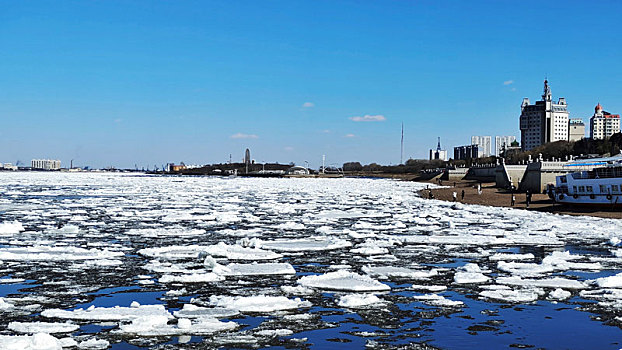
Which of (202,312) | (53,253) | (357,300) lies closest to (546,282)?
(357,300)

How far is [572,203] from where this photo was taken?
4216cm

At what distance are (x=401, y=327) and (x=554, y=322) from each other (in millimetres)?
2625

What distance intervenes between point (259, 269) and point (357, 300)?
4.18 m

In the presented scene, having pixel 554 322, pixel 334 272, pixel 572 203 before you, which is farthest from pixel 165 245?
pixel 572 203

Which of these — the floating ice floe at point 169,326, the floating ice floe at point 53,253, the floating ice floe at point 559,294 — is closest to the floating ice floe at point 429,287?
the floating ice floe at point 559,294

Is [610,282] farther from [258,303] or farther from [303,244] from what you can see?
[303,244]

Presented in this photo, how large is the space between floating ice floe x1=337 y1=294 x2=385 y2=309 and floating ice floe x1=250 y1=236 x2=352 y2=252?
280 inches

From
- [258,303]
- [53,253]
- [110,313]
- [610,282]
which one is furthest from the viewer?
[53,253]

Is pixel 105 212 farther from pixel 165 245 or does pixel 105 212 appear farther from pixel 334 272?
pixel 334 272

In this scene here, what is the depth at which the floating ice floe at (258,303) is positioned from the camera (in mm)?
10719

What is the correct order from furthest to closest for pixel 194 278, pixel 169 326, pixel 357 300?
pixel 194 278 < pixel 357 300 < pixel 169 326

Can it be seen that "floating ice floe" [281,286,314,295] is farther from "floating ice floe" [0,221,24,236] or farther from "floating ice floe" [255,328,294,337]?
"floating ice floe" [0,221,24,236]

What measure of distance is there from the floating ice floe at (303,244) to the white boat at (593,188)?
82.6 ft

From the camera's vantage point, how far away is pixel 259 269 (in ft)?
48.9
